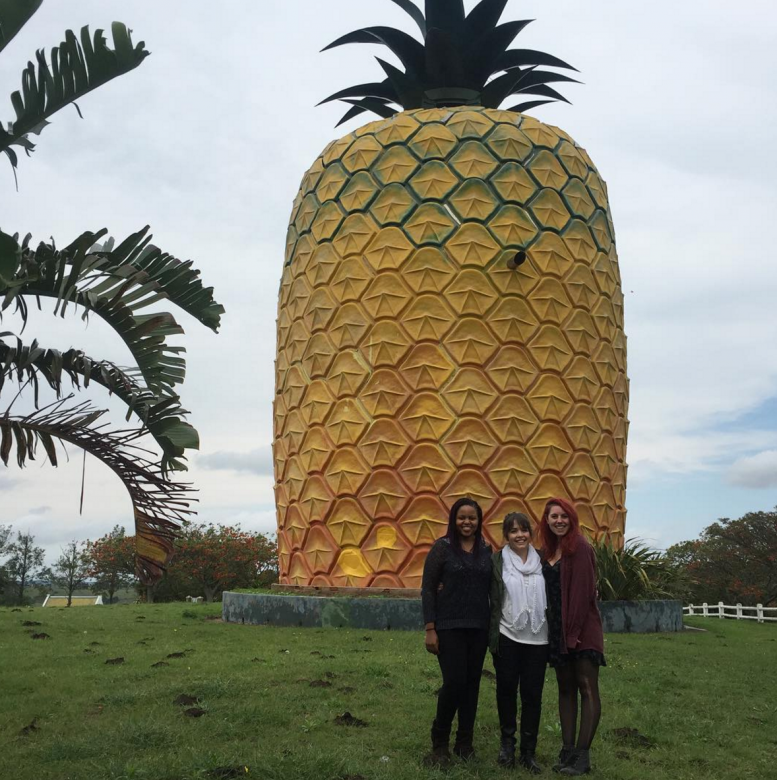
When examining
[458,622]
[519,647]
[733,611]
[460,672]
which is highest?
[458,622]

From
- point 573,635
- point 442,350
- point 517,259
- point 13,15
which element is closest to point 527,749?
point 573,635

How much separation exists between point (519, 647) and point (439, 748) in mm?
868

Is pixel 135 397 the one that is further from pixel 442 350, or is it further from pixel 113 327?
pixel 442 350

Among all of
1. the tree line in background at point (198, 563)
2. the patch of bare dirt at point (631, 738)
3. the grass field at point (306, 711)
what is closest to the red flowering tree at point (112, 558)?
the tree line in background at point (198, 563)

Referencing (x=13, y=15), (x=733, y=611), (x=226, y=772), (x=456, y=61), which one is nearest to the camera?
(x=226, y=772)

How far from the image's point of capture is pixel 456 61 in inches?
627

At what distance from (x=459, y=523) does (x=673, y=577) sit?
10.9 m

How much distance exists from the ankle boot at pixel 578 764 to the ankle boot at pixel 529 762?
0.17 metres

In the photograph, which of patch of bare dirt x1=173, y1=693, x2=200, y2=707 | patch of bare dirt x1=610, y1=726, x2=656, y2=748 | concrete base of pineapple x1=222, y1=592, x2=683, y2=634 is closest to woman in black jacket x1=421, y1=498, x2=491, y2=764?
patch of bare dirt x1=610, y1=726, x2=656, y2=748

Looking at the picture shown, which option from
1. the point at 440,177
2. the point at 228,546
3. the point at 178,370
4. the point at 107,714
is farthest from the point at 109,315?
the point at 228,546

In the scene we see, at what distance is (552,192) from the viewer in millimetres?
14781

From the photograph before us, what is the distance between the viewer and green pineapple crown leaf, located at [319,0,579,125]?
622 inches

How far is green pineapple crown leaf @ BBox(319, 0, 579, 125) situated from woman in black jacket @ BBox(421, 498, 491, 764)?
482 inches

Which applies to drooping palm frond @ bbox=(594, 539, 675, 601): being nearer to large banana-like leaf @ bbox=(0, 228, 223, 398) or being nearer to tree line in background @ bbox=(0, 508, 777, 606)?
large banana-like leaf @ bbox=(0, 228, 223, 398)
